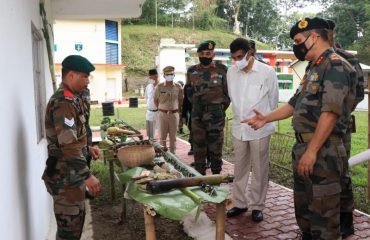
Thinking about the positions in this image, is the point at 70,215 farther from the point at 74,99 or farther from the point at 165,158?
the point at 165,158

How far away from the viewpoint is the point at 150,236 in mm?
2773

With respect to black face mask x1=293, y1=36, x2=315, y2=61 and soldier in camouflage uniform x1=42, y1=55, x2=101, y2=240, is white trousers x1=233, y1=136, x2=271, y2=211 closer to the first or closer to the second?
black face mask x1=293, y1=36, x2=315, y2=61

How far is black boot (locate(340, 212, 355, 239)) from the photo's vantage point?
3697 millimetres

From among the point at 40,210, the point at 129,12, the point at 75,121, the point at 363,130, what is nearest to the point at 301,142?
the point at 75,121

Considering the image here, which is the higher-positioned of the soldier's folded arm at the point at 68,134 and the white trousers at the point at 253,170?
the soldier's folded arm at the point at 68,134

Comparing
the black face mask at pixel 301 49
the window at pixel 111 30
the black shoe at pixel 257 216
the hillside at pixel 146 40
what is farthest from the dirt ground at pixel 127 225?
the hillside at pixel 146 40

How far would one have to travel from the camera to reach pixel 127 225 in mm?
4457

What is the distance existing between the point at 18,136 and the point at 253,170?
7.97 feet

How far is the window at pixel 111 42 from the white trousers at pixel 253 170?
81.4 feet

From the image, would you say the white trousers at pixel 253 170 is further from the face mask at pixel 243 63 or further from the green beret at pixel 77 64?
the green beret at pixel 77 64

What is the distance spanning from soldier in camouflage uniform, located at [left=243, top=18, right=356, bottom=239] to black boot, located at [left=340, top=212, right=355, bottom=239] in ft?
3.15

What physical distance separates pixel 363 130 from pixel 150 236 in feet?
36.2

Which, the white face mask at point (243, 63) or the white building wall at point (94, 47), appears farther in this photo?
the white building wall at point (94, 47)

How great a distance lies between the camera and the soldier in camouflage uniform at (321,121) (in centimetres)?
266
